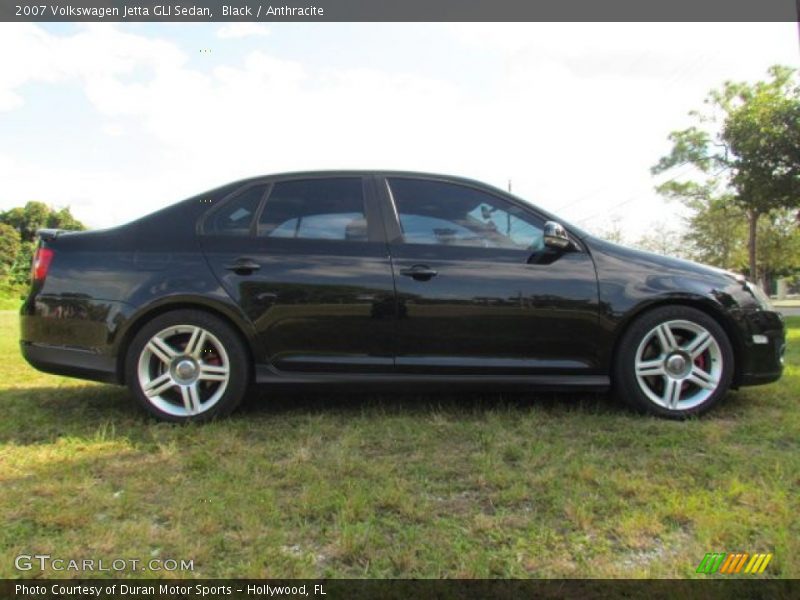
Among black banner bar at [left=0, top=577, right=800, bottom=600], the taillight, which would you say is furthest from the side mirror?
the taillight

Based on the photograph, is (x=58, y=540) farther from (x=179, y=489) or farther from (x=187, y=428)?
(x=187, y=428)

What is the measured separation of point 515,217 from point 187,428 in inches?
90.0

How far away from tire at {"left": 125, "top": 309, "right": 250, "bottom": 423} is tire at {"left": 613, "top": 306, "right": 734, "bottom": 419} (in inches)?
89.4

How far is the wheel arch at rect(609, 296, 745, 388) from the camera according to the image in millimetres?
3830

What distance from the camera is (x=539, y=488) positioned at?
2672 mm

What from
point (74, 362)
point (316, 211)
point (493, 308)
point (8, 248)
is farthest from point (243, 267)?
point (8, 248)

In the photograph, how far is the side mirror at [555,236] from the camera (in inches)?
149

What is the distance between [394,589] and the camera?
1.94 metres

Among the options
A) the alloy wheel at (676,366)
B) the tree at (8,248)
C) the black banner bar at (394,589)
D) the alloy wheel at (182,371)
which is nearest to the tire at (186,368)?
the alloy wheel at (182,371)

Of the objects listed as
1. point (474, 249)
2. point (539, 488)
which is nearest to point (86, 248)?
point (474, 249)

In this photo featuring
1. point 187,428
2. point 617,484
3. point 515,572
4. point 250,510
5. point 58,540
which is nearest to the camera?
point 515,572

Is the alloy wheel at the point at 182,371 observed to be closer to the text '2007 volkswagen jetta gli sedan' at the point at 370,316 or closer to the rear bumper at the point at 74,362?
the text '2007 volkswagen jetta gli sedan' at the point at 370,316

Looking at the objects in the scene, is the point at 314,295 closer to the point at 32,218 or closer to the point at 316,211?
the point at 316,211

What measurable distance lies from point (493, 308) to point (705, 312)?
4.37 feet
